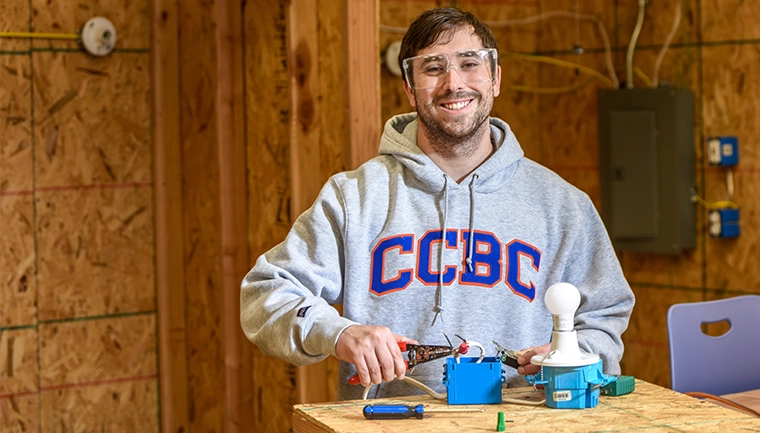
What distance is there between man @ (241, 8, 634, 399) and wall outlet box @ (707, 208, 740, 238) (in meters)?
1.90

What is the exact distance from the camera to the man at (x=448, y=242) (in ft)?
7.10

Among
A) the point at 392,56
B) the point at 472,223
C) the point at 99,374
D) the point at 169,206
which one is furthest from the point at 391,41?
the point at 472,223

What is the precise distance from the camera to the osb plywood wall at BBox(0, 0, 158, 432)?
12.3 feet

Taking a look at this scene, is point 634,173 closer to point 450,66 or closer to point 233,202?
point 233,202

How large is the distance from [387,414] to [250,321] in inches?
20.7

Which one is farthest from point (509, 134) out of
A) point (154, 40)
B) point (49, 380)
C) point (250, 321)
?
point (49, 380)

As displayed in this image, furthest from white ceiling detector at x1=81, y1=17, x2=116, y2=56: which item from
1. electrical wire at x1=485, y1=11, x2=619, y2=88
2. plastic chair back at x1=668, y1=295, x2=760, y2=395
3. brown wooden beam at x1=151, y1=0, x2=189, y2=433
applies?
plastic chair back at x1=668, y1=295, x2=760, y2=395

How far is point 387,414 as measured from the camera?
1672 mm

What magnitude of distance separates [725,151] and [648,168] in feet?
1.18

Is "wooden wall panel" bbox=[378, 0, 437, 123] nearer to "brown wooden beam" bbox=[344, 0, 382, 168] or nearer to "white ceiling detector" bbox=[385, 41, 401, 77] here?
"white ceiling detector" bbox=[385, 41, 401, 77]

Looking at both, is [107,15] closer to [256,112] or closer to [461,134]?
[256,112]

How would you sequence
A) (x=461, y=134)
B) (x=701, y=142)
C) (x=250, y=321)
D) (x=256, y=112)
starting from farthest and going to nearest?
(x=701, y=142)
(x=256, y=112)
(x=461, y=134)
(x=250, y=321)

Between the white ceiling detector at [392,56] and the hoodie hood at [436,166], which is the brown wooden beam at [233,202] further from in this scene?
the hoodie hood at [436,166]

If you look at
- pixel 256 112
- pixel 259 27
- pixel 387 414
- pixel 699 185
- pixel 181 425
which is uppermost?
pixel 259 27
